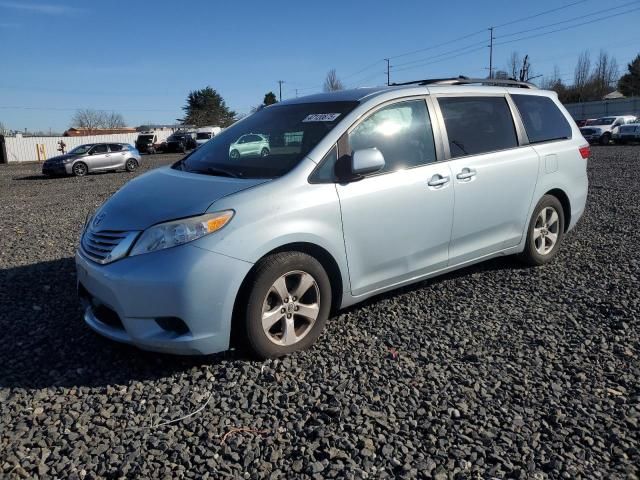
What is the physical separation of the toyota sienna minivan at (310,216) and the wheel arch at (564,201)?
0.85 feet

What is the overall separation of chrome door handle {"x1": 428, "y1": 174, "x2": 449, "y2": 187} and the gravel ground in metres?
1.02

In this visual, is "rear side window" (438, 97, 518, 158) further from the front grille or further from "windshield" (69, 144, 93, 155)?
"windshield" (69, 144, 93, 155)

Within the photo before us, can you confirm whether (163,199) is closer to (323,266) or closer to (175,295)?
(175,295)

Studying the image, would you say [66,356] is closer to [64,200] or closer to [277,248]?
[277,248]

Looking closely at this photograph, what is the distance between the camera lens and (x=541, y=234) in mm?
5230

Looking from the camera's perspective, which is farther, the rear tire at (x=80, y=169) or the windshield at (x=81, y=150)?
the windshield at (x=81, y=150)

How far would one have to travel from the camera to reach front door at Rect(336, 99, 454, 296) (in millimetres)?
3652

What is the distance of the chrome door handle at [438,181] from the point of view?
4.03 m

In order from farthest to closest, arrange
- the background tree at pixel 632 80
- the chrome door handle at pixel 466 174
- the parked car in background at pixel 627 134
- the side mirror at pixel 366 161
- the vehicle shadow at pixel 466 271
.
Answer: the background tree at pixel 632 80 < the parked car in background at pixel 627 134 < the vehicle shadow at pixel 466 271 < the chrome door handle at pixel 466 174 < the side mirror at pixel 366 161

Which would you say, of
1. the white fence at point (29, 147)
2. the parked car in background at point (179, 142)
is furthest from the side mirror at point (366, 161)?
the parked car in background at point (179, 142)

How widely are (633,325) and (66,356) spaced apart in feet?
13.3

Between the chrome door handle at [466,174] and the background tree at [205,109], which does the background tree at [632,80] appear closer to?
the background tree at [205,109]

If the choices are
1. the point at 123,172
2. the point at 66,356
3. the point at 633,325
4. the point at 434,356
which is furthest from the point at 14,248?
the point at 123,172

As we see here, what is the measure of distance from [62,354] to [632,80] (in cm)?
8438
